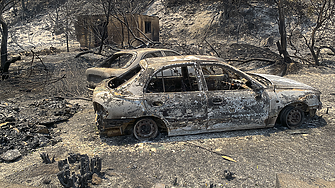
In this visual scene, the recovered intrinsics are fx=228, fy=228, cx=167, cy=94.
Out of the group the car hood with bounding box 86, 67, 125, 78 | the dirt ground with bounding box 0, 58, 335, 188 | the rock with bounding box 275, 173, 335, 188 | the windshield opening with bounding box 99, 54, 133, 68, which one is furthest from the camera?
the windshield opening with bounding box 99, 54, 133, 68

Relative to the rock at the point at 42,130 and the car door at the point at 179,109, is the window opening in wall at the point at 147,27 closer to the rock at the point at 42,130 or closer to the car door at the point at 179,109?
the rock at the point at 42,130

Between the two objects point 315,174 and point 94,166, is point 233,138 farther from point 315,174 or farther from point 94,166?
point 94,166

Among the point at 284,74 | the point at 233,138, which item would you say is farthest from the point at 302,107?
the point at 284,74

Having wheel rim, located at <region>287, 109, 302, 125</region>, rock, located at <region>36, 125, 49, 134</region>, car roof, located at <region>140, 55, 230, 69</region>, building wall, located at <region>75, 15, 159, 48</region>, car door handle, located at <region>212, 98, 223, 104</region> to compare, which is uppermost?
building wall, located at <region>75, 15, 159, 48</region>

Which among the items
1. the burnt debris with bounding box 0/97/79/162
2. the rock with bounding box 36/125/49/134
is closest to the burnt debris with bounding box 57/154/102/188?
the burnt debris with bounding box 0/97/79/162

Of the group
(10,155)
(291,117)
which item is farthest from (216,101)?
(10,155)

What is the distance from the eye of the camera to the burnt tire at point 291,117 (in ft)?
14.8

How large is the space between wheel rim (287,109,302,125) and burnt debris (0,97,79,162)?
4.50m

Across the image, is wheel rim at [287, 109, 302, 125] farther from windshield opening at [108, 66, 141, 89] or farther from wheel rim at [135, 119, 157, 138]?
windshield opening at [108, 66, 141, 89]

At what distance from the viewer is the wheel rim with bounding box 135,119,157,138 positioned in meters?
4.13

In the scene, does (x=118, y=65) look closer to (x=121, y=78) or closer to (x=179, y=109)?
(x=121, y=78)

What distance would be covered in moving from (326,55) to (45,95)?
546 inches

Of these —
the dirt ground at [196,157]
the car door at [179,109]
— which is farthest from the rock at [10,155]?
the car door at [179,109]

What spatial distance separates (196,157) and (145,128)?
1077 mm
